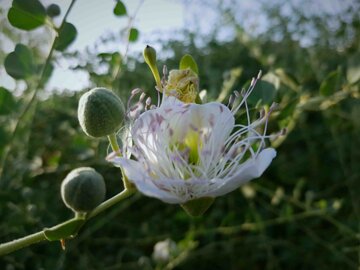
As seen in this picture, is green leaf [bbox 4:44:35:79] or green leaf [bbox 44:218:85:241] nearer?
green leaf [bbox 44:218:85:241]

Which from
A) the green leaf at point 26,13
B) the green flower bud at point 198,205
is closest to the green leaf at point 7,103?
the green leaf at point 26,13

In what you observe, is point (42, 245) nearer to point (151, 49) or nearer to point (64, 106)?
point (64, 106)

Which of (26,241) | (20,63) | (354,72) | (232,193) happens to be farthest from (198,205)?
(232,193)

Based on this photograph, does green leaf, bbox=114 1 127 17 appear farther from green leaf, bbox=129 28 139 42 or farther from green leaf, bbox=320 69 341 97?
green leaf, bbox=320 69 341 97

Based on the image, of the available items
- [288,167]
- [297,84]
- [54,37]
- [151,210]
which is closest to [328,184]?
[288,167]

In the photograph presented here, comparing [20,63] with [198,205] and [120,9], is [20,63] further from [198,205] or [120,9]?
[198,205]

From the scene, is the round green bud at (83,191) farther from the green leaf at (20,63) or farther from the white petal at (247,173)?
the green leaf at (20,63)

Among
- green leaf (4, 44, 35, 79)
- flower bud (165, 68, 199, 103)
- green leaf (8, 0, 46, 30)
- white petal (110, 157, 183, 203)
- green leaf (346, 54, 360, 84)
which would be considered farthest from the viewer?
green leaf (346, 54, 360, 84)

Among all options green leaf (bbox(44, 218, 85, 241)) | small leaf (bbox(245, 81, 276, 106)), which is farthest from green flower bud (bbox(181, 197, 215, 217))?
small leaf (bbox(245, 81, 276, 106))
